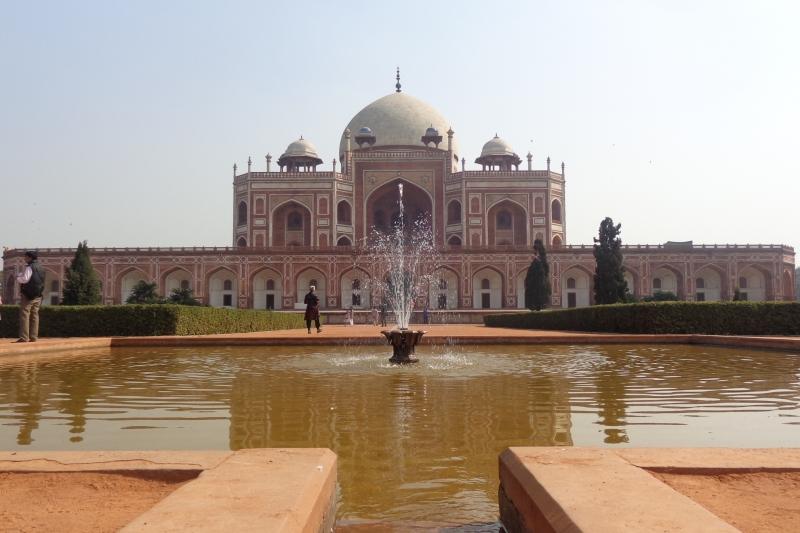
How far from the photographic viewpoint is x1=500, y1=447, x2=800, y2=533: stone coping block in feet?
5.02

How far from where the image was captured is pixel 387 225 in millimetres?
40938

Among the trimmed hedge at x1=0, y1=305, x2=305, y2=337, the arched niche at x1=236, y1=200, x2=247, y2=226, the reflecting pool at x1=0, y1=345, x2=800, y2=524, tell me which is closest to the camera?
the reflecting pool at x1=0, y1=345, x2=800, y2=524

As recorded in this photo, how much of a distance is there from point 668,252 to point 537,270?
32.1ft

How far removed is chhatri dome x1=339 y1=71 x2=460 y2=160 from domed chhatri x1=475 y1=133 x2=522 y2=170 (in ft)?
8.39

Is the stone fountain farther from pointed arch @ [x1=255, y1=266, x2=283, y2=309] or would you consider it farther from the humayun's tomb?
pointed arch @ [x1=255, y1=266, x2=283, y2=309]

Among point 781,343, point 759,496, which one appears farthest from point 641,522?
point 781,343

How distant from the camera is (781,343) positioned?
337 inches

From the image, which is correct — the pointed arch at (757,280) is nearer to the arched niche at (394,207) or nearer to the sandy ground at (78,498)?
the arched niche at (394,207)

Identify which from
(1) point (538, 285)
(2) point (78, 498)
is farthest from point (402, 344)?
(1) point (538, 285)

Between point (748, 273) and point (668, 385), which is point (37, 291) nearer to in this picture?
point (668, 385)

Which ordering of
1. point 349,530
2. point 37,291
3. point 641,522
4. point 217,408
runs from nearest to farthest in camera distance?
point 641,522 < point 349,530 < point 217,408 < point 37,291

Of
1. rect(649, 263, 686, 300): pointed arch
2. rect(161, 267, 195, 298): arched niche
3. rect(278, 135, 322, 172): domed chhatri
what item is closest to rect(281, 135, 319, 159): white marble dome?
rect(278, 135, 322, 172): domed chhatri

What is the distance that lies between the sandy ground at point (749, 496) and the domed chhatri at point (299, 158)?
131ft

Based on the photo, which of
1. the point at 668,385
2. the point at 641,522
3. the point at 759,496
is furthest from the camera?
the point at 668,385
